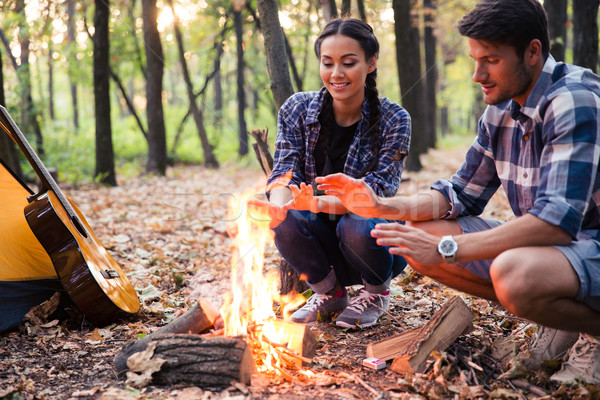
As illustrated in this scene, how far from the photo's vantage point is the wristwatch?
2.24 m

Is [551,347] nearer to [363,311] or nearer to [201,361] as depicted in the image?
[363,311]

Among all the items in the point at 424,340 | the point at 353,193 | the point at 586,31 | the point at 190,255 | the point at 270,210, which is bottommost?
the point at 190,255

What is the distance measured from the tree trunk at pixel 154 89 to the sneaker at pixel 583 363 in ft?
31.8

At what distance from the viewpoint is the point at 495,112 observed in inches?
103

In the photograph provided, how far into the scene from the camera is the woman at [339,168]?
10.0 feet

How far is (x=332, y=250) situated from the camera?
10.8ft

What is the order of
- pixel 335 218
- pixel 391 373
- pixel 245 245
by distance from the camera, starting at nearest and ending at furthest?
pixel 391 373 < pixel 245 245 < pixel 335 218

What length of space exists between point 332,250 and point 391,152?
0.74 m

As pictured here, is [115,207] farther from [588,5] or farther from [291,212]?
[588,5]

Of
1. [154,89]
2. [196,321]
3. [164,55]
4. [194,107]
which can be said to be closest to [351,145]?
[196,321]

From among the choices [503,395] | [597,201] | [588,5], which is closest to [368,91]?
[597,201]

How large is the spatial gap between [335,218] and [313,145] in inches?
20.2

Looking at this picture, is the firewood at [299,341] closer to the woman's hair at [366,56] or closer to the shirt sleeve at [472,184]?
the shirt sleeve at [472,184]

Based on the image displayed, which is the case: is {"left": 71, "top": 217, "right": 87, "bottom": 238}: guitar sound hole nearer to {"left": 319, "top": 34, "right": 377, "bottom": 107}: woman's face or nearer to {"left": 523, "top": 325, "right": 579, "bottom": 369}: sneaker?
{"left": 319, "top": 34, "right": 377, "bottom": 107}: woman's face
